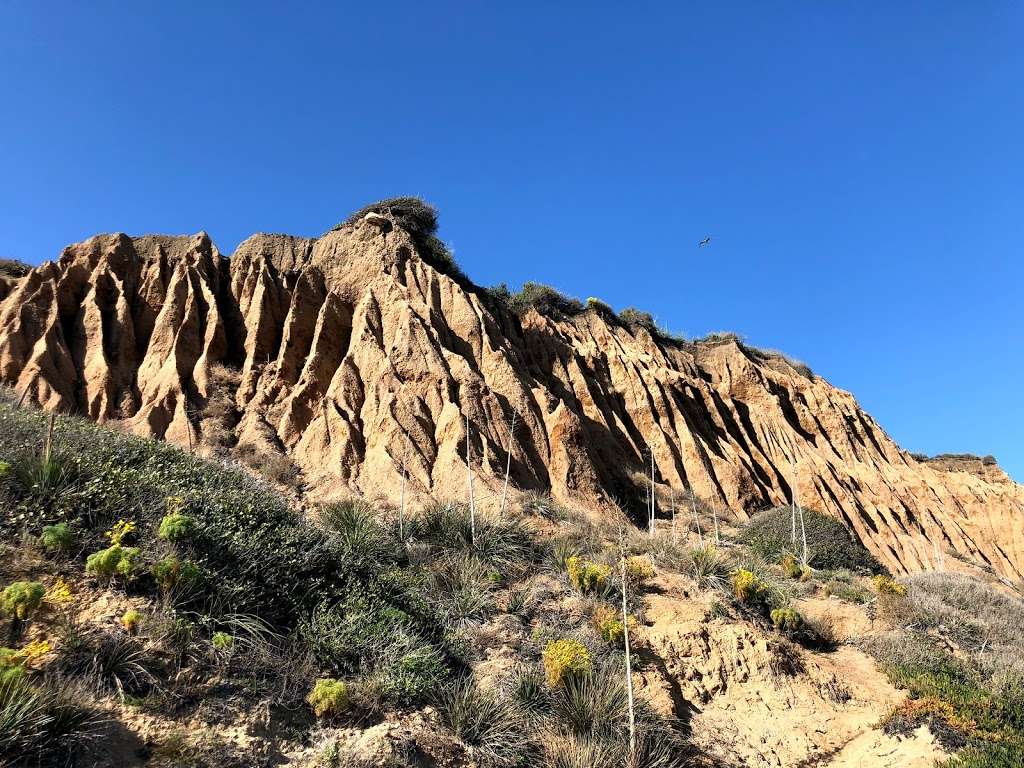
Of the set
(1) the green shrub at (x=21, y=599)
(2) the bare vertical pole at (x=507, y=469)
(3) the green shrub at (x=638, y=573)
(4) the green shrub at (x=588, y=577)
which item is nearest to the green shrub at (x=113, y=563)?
(1) the green shrub at (x=21, y=599)

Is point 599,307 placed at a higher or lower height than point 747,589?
higher

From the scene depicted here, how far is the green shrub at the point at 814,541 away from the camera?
68.5 ft

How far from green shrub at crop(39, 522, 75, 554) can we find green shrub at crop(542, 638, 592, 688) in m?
6.68

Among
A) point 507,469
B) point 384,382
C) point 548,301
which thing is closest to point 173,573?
point 507,469

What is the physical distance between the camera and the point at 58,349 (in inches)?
808

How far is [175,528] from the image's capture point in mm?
7668

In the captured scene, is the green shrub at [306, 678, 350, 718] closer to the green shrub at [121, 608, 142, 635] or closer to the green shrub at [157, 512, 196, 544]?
the green shrub at [121, 608, 142, 635]

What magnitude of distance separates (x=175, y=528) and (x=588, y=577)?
27.4 feet

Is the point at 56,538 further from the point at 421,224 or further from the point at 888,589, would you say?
the point at 421,224

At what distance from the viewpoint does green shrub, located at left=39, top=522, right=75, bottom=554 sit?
696 cm

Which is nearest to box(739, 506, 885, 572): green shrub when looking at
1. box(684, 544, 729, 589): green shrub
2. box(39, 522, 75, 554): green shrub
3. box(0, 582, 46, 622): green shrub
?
box(684, 544, 729, 589): green shrub

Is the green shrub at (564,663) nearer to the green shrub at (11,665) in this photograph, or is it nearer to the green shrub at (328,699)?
the green shrub at (328,699)

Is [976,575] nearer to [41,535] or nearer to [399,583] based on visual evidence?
[399,583]

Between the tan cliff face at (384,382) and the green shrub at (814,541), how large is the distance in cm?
370
